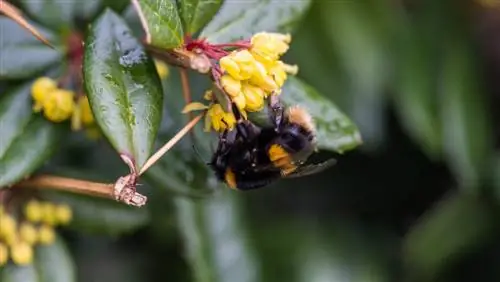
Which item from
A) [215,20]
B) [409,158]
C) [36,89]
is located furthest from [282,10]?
[409,158]

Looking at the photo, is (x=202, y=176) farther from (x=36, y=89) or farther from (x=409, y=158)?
(x=409, y=158)

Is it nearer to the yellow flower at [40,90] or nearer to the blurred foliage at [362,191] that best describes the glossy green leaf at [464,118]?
the blurred foliage at [362,191]

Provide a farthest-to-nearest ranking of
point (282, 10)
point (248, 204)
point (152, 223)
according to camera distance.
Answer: point (248, 204)
point (152, 223)
point (282, 10)

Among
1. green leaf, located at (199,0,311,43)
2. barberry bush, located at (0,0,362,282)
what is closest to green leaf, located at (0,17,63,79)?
barberry bush, located at (0,0,362,282)

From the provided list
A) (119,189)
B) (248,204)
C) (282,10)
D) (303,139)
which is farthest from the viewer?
(248,204)

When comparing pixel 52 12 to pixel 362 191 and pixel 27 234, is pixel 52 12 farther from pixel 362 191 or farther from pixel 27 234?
pixel 362 191
